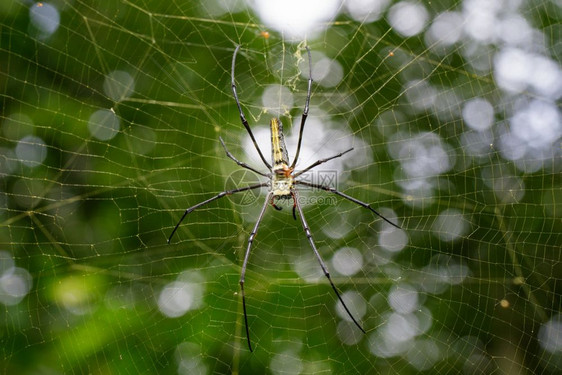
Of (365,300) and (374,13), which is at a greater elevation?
(374,13)

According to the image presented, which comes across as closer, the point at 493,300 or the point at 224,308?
the point at 224,308

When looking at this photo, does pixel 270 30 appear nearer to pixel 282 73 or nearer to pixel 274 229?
pixel 282 73

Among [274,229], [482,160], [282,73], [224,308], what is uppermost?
[282,73]

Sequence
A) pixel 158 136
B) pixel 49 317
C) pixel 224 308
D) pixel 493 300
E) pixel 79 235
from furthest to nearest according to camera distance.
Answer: pixel 493 300
pixel 158 136
pixel 79 235
pixel 224 308
pixel 49 317

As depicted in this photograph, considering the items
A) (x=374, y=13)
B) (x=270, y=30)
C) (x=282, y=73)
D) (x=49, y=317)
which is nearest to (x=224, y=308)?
(x=49, y=317)

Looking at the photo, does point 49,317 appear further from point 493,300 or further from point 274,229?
→ point 493,300

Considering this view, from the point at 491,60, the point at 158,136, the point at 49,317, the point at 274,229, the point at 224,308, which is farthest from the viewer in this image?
the point at 491,60
